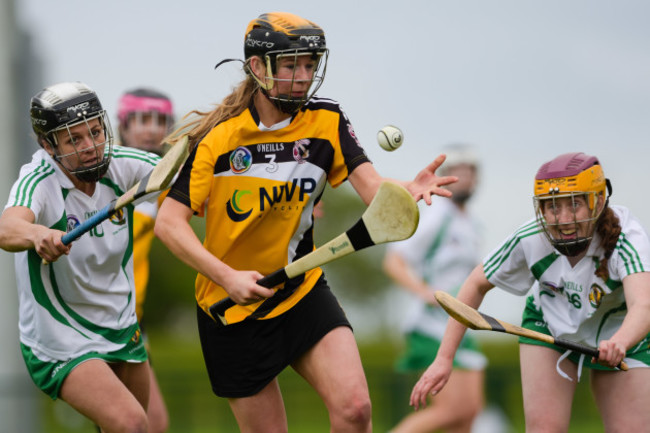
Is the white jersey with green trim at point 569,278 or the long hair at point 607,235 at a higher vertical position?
the long hair at point 607,235

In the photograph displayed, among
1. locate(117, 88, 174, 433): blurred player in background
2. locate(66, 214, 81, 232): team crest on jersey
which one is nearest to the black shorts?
locate(66, 214, 81, 232): team crest on jersey

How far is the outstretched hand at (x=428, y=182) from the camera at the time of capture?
4.41m

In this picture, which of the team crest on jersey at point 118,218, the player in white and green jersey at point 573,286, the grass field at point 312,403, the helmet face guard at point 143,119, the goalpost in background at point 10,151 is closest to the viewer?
the player in white and green jersey at point 573,286

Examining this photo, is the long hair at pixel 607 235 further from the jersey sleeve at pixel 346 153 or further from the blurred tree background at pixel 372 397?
the blurred tree background at pixel 372 397

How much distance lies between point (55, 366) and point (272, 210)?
1.16m

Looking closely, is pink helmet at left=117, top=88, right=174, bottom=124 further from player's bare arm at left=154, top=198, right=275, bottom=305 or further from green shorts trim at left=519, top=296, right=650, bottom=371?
green shorts trim at left=519, top=296, right=650, bottom=371

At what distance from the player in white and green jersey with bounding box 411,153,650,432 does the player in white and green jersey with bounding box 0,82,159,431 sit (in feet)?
4.49

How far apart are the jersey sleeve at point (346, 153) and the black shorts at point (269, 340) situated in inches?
20.0

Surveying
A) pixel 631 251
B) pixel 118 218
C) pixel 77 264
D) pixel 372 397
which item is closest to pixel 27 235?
pixel 77 264

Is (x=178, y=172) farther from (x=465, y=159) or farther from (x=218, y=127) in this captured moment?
(x=465, y=159)

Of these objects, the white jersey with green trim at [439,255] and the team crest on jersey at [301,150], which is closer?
the team crest on jersey at [301,150]

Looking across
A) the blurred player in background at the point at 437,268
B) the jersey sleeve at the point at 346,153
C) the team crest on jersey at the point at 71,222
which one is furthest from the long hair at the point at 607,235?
the blurred player in background at the point at 437,268

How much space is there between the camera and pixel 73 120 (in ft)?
15.5

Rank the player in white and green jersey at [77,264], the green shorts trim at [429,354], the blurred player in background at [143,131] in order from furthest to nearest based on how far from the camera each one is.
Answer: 1. the green shorts trim at [429,354]
2. the blurred player in background at [143,131]
3. the player in white and green jersey at [77,264]
